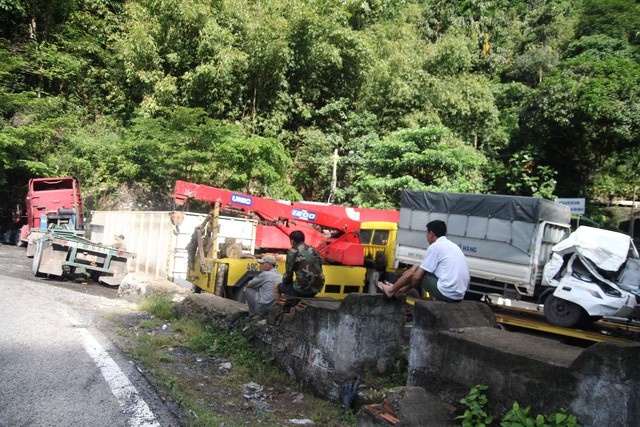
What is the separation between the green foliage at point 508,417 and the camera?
2893 mm

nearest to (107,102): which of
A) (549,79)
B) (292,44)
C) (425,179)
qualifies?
(292,44)

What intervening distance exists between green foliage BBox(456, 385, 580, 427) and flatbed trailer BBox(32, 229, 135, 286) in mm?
11344

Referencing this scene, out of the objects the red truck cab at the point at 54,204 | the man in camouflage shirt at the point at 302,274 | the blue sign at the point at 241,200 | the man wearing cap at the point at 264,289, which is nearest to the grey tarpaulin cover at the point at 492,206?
the blue sign at the point at 241,200

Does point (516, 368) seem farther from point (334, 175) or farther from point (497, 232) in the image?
point (334, 175)

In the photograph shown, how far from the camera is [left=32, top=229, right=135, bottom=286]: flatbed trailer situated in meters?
12.4

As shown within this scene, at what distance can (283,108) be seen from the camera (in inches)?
965

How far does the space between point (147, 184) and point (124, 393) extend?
1698 centimetres

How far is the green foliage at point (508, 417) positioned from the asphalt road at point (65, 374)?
8.06ft

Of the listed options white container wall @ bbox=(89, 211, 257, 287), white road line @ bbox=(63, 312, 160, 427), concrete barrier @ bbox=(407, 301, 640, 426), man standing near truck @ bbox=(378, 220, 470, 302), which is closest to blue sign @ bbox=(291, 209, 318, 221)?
white container wall @ bbox=(89, 211, 257, 287)

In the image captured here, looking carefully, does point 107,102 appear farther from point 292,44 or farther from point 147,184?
point 292,44

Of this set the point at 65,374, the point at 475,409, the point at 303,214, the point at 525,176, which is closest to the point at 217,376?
the point at 65,374

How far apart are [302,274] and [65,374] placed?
9.95 feet

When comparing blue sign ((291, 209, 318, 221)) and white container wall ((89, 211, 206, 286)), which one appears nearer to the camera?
blue sign ((291, 209, 318, 221))

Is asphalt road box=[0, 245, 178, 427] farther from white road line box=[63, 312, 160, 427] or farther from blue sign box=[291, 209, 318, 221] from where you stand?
blue sign box=[291, 209, 318, 221]
